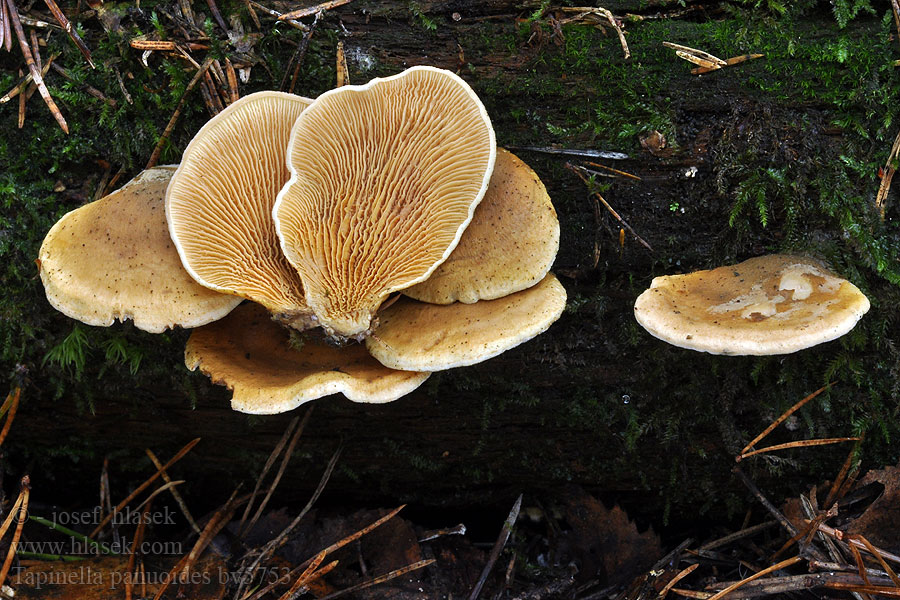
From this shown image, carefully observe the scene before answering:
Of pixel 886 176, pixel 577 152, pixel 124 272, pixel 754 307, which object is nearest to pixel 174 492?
pixel 124 272

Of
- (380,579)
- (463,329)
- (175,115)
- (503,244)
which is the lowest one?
(380,579)

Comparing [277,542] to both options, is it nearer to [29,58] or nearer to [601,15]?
[29,58]

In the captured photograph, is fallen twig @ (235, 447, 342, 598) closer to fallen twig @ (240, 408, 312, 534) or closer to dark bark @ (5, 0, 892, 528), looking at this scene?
dark bark @ (5, 0, 892, 528)

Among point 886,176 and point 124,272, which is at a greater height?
point 886,176

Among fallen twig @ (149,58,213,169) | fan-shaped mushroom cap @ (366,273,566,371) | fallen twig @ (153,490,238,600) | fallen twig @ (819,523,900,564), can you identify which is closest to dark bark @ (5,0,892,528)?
fallen twig @ (153,490,238,600)

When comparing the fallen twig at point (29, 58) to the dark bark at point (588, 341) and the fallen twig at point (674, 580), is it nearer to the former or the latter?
the dark bark at point (588, 341)

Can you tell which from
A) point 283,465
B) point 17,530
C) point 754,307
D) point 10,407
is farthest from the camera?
point 283,465

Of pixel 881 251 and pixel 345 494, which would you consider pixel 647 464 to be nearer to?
pixel 881 251
